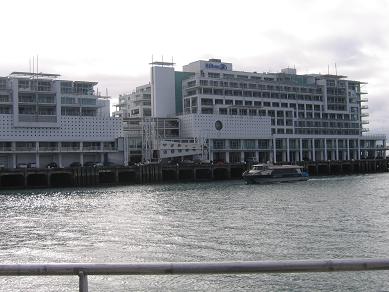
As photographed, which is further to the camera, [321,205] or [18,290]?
[321,205]

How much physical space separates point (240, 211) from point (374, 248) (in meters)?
18.8

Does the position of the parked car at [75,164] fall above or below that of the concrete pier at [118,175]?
above

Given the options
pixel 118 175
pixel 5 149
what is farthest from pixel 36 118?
pixel 118 175

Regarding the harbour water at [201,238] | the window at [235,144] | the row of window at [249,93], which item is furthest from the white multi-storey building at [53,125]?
the harbour water at [201,238]

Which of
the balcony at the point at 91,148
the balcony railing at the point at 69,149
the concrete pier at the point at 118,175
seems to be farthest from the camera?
→ the balcony at the point at 91,148

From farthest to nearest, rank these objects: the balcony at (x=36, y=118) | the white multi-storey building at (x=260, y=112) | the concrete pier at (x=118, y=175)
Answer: the white multi-storey building at (x=260, y=112), the balcony at (x=36, y=118), the concrete pier at (x=118, y=175)

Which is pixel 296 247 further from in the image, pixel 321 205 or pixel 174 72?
pixel 174 72

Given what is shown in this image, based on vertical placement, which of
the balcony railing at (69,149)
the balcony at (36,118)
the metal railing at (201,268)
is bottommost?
the metal railing at (201,268)

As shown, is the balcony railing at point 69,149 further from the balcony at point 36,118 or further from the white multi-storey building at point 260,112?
the white multi-storey building at point 260,112

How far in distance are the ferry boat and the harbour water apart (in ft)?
114

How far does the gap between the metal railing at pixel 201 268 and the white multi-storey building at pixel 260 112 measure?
362ft

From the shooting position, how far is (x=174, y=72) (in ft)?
428

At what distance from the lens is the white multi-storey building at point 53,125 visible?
9481cm

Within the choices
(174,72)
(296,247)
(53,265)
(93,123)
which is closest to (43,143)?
(93,123)
